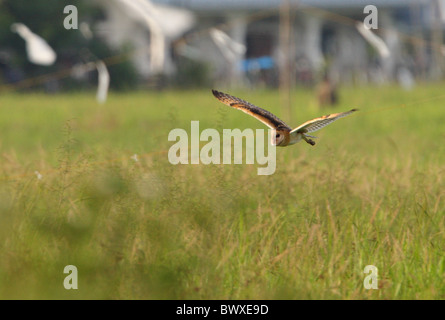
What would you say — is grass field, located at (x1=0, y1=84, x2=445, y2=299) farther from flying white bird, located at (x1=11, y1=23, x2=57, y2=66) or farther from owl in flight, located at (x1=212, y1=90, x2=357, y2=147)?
flying white bird, located at (x1=11, y1=23, x2=57, y2=66)

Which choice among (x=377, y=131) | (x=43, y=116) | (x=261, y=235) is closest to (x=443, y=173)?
(x=261, y=235)

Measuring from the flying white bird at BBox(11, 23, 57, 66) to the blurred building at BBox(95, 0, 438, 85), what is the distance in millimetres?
3113

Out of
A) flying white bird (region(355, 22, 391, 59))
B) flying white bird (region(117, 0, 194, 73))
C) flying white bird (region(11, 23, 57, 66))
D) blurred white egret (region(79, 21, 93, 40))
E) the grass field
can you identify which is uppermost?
flying white bird (region(117, 0, 194, 73))

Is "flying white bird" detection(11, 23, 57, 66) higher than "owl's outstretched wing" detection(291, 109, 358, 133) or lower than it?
higher

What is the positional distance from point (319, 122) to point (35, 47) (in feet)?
68.6

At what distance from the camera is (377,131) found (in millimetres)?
13062

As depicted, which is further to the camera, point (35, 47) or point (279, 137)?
point (35, 47)

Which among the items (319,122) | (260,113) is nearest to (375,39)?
(260,113)

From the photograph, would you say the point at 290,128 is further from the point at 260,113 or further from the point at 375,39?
the point at 375,39

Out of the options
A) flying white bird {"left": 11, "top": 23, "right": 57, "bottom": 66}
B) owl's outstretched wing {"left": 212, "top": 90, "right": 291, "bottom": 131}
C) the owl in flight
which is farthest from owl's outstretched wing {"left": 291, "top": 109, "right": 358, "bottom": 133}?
→ flying white bird {"left": 11, "top": 23, "right": 57, "bottom": 66}

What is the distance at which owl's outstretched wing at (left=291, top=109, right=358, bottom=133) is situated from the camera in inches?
127

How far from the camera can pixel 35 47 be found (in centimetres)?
2311

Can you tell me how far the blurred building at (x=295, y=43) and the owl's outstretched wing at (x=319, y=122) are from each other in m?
21.4

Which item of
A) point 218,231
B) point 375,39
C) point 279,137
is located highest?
point 375,39
